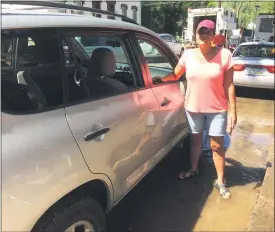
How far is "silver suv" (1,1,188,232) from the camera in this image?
167 cm

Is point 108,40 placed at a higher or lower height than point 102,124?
higher

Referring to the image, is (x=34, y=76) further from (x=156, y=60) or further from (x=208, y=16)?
(x=208, y=16)

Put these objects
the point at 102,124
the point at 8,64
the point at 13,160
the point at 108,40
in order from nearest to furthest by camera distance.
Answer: the point at 13,160
the point at 8,64
the point at 102,124
the point at 108,40

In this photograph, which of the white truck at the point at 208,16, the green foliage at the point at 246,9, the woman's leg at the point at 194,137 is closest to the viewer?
the woman's leg at the point at 194,137

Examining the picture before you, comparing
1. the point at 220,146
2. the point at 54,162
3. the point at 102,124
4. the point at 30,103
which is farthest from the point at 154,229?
the point at 30,103

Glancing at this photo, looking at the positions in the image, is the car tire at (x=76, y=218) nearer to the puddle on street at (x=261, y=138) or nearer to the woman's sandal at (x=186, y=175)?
the woman's sandal at (x=186, y=175)

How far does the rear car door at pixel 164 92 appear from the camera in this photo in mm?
3119

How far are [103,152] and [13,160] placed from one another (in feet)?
2.29

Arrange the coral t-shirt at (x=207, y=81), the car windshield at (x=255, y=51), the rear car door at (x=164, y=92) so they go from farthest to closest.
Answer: the car windshield at (x=255, y=51) < the coral t-shirt at (x=207, y=81) < the rear car door at (x=164, y=92)

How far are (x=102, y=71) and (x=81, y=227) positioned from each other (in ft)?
3.55

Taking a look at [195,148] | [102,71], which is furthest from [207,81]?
[102,71]

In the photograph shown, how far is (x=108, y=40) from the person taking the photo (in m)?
2.87

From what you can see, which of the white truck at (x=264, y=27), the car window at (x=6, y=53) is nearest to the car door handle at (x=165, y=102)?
the car window at (x=6, y=53)

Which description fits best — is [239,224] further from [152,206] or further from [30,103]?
[30,103]
